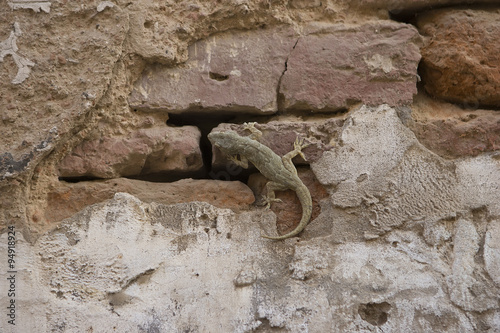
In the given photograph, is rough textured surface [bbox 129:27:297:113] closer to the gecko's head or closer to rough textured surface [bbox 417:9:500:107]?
the gecko's head

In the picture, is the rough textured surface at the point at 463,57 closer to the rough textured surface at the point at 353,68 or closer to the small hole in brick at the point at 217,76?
the rough textured surface at the point at 353,68

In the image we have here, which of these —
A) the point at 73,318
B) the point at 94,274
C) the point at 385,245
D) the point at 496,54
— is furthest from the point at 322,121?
the point at 73,318

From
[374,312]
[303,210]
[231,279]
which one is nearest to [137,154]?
[231,279]

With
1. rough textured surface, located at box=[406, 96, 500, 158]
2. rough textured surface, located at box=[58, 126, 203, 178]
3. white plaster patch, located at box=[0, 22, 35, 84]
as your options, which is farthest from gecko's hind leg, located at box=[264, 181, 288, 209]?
white plaster patch, located at box=[0, 22, 35, 84]

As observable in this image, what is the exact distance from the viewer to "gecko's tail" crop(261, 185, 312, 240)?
2.80 meters

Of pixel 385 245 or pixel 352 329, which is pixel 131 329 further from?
pixel 385 245

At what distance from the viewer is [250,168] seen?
320cm

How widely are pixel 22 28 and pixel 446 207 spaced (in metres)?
2.49

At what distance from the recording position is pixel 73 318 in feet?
8.59

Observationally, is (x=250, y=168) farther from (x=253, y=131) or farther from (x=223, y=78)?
(x=223, y=78)

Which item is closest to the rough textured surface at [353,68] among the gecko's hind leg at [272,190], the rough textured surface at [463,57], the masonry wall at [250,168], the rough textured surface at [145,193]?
the masonry wall at [250,168]

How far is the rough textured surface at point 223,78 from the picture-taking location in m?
3.00

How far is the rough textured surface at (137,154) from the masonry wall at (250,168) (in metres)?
0.01

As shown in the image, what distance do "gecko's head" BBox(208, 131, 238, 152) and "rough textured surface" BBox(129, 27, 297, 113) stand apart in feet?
0.49
